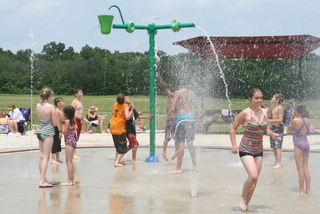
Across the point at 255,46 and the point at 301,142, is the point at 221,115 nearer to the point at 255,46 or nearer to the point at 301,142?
the point at 255,46

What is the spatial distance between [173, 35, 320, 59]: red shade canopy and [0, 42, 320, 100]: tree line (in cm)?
514

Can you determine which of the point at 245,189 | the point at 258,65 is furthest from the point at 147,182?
the point at 258,65

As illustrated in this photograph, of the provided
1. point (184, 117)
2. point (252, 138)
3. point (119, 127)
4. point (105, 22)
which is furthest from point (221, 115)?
point (252, 138)

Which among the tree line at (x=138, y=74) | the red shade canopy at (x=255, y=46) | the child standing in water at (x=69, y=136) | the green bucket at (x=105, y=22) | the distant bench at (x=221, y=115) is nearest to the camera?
the child standing in water at (x=69, y=136)

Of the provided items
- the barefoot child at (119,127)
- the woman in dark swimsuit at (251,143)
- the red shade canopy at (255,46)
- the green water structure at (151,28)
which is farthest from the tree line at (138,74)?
the woman in dark swimsuit at (251,143)

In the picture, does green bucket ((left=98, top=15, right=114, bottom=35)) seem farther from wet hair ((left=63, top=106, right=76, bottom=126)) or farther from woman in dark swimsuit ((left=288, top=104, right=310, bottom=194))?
woman in dark swimsuit ((left=288, top=104, right=310, bottom=194))

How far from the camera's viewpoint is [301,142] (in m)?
7.41

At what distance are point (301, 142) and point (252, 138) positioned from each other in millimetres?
1389

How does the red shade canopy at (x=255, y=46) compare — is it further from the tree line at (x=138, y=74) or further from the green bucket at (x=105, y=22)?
the green bucket at (x=105, y=22)

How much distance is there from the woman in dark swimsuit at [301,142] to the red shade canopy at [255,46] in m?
10.4

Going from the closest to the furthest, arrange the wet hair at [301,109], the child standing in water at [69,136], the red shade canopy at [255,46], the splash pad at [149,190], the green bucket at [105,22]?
the splash pad at [149,190]
the wet hair at [301,109]
the child standing in water at [69,136]
the green bucket at [105,22]
the red shade canopy at [255,46]

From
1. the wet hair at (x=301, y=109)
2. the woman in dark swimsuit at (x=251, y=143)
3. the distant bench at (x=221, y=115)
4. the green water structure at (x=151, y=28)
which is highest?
the green water structure at (x=151, y=28)

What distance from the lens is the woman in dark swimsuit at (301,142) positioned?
7426 mm

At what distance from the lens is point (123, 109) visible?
10062 mm
